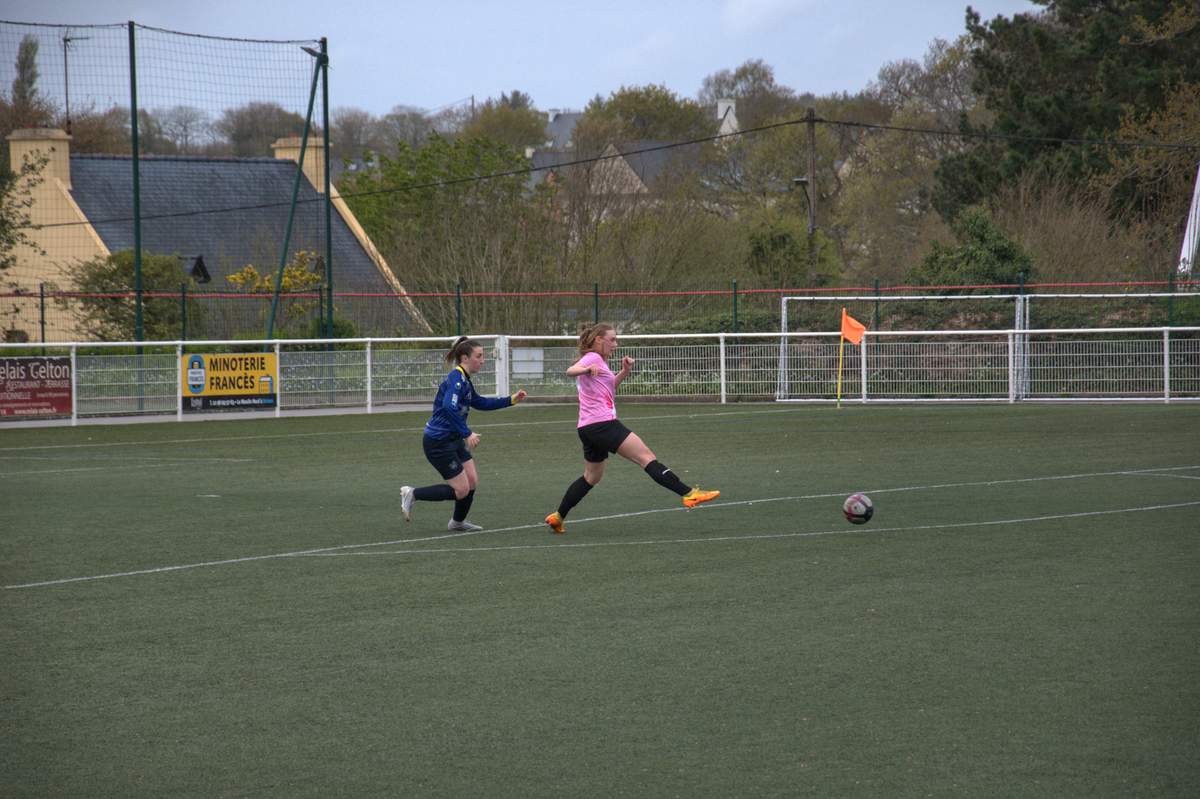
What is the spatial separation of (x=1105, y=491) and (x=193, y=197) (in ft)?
126

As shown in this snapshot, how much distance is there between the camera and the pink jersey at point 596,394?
36.5 feet

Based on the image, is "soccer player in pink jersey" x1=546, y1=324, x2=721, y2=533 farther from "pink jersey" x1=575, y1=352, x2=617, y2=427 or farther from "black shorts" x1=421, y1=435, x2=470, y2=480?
"black shorts" x1=421, y1=435, x2=470, y2=480

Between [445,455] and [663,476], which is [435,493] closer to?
[445,455]

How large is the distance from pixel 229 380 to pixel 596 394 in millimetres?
14604

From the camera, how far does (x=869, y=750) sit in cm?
524

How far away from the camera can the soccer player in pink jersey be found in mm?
10961

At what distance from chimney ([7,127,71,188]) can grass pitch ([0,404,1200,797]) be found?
31.2 meters

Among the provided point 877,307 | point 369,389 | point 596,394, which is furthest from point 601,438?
point 877,307

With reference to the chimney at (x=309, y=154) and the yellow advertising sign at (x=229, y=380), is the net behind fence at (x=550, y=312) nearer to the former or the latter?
the yellow advertising sign at (x=229, y=380)

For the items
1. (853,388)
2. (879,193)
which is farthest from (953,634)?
(879,193)

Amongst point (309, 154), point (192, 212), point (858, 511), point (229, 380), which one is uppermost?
point (309, 154)

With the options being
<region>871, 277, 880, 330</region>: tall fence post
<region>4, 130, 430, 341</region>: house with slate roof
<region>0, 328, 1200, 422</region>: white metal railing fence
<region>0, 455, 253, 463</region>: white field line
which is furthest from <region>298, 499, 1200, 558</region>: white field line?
<region>4, 130, 430, 341</region>: house with slate roof

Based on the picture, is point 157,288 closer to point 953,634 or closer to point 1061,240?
point 1061,240

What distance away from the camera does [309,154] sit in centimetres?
4838
